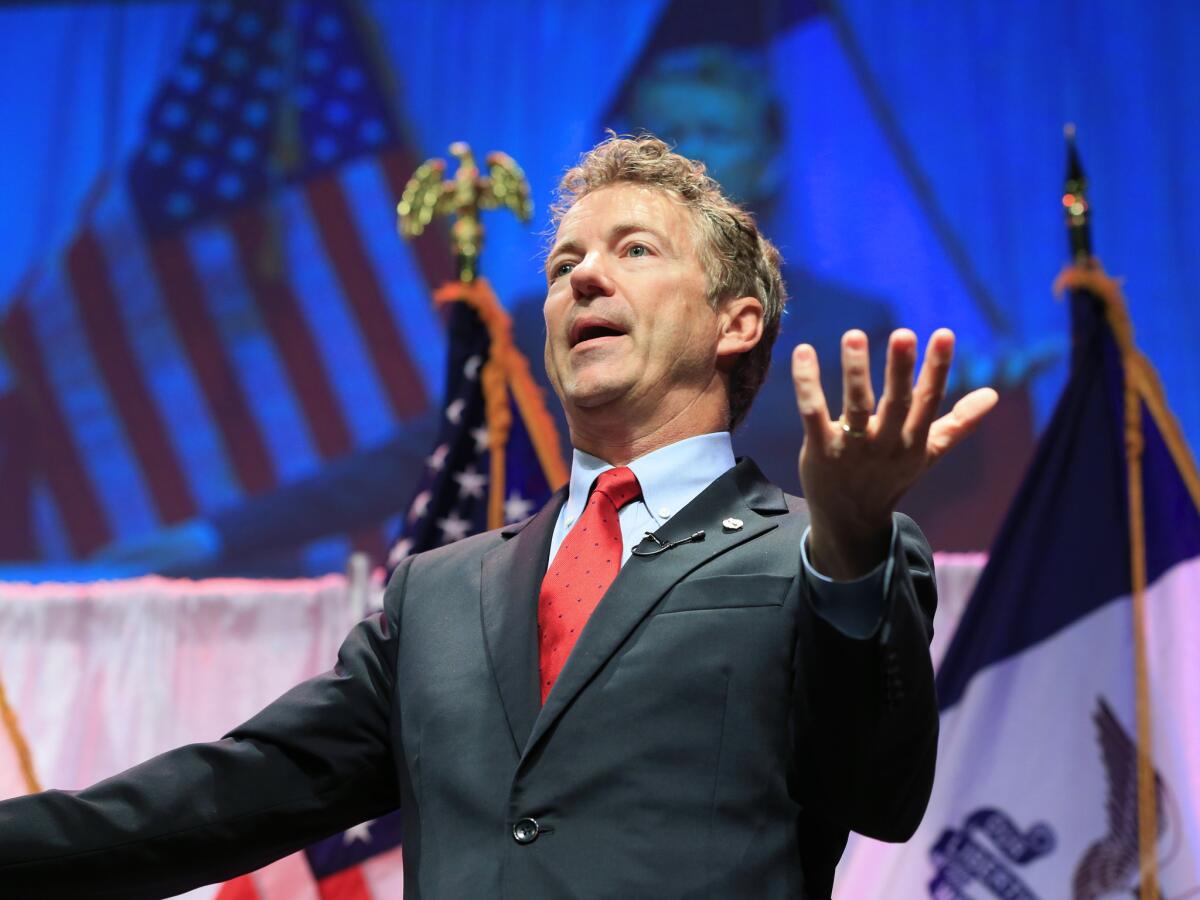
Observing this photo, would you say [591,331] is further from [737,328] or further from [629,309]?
[737,328]

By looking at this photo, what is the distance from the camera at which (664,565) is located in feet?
4.83

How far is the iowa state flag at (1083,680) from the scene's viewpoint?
8.50 ft

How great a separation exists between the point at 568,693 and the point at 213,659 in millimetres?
1802

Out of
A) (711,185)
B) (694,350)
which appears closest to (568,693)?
(694,350)

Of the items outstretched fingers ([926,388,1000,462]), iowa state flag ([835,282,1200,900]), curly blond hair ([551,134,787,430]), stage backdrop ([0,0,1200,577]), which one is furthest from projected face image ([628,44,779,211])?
outstretched fingers ([926,388,1000,462])

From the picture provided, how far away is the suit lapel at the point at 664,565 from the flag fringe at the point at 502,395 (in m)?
1.40

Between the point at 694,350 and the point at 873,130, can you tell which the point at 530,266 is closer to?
the point at 873,130

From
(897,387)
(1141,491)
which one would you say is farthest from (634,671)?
(1141,491)

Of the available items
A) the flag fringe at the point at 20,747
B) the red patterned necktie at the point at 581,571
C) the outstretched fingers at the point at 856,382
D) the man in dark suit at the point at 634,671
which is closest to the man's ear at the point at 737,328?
the man in dark suit at the point at 634,671

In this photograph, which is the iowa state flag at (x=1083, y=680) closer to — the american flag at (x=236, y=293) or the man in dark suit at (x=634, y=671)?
the man in dark suit at (x=634, y=671)

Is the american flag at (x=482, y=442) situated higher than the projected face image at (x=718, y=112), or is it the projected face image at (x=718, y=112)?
the projected face image at (x=718, y=112)

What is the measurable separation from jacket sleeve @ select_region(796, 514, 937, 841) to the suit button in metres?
0.25

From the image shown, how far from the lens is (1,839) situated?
142 cm

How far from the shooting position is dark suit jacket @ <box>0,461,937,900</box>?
129 centimetres
